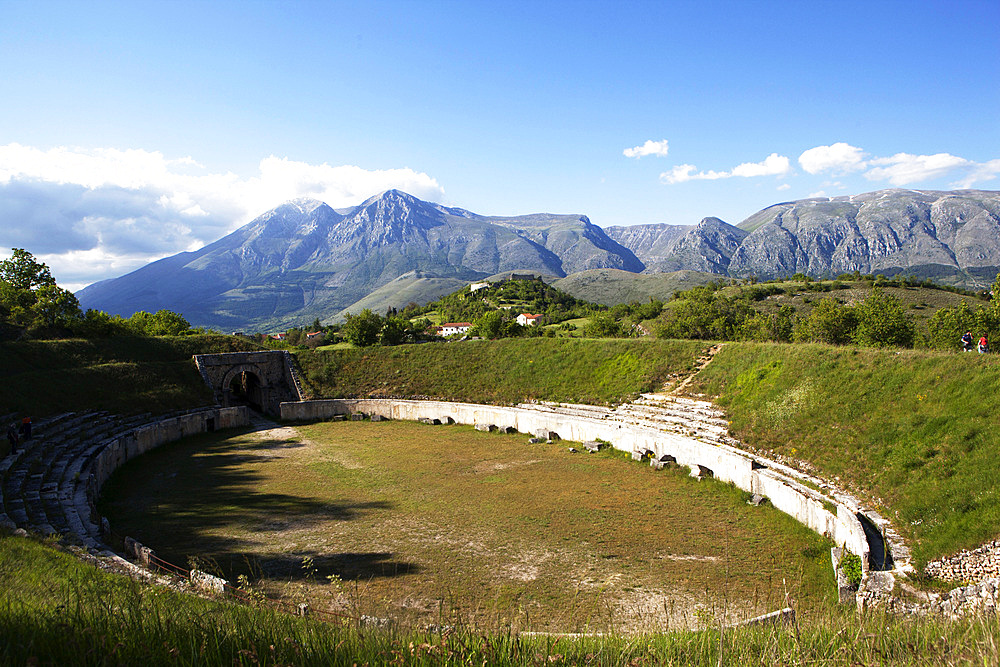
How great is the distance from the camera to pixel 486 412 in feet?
108

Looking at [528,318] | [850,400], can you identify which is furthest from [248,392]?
[528,318]

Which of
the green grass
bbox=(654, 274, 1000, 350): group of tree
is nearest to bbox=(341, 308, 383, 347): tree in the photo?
the green grass

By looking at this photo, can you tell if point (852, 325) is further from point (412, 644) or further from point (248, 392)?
point (412, 644)

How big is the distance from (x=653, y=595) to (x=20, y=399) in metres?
31.8

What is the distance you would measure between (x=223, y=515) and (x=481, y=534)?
30.4 feet

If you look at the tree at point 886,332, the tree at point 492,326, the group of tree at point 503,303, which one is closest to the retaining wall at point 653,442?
the tree at point 886,332

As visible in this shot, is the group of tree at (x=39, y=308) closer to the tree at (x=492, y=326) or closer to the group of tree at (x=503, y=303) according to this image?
the tree at (x=492, y=326)

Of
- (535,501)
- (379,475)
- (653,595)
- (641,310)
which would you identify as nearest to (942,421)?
(653,595)

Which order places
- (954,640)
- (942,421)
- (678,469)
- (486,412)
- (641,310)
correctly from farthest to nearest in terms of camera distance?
(641,310) < (486,412) < (678,469) < (942,421) < (954,640)

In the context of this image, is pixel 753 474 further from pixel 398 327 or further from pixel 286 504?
pixel 398 327

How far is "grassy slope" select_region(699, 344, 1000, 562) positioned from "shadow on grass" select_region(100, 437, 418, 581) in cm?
1359

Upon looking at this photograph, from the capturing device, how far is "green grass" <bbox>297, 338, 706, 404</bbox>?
32.9m

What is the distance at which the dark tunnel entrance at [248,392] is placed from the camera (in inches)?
1689

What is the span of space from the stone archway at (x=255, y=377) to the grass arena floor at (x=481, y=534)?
13223 millimetres
